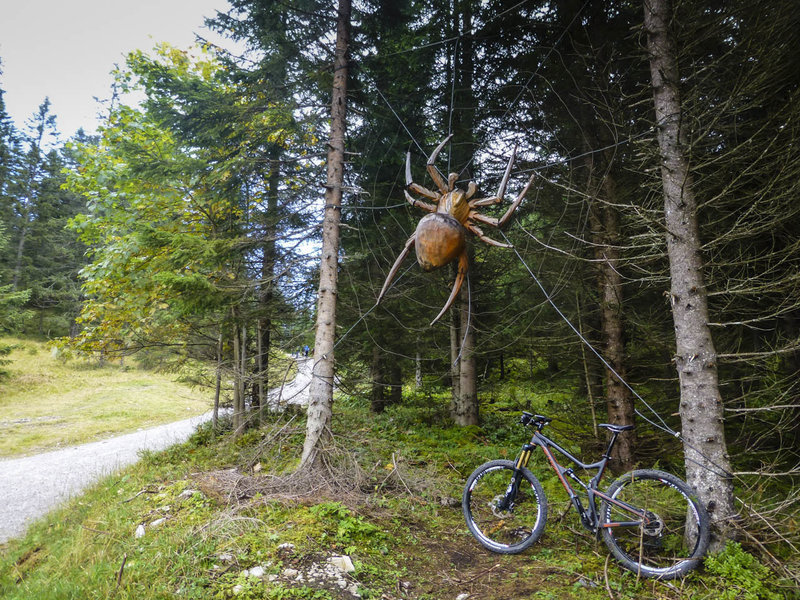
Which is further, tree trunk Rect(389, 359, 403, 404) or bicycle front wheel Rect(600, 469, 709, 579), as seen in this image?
tree trunk Rect(389, 359, 403, 404)

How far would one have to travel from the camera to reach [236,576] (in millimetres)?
3523

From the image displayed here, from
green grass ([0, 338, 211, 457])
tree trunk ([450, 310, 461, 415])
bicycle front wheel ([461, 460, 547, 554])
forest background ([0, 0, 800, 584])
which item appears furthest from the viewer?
green grass ([0, 338, 211, 457])

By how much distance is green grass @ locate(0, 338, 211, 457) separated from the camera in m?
13.3

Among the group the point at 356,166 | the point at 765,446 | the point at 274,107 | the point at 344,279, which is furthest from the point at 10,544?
the point at 765,446

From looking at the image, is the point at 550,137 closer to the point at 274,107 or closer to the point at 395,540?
the point at 274,107

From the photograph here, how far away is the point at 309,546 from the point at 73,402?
790 inches

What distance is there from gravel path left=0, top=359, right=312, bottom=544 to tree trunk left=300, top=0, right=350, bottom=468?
1.06ft

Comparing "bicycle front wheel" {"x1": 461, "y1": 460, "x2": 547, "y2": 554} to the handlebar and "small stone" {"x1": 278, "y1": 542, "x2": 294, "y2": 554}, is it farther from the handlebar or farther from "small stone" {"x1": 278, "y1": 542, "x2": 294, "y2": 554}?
"small stone" {"x1": 278, "y1": 542, "x2": 294, "y2": 554}

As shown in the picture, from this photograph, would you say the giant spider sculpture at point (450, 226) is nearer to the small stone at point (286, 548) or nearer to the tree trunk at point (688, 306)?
the tree trunk at point (688, 306)

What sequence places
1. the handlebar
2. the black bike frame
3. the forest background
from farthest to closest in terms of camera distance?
the forest background → the handlebar → the black bike frame

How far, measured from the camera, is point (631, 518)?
3912 millimetres

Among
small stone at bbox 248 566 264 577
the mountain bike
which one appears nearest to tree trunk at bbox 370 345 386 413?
the mountain bike

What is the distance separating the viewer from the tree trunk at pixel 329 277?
608cm

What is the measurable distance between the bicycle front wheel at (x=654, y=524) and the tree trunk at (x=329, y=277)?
3.96 metres
